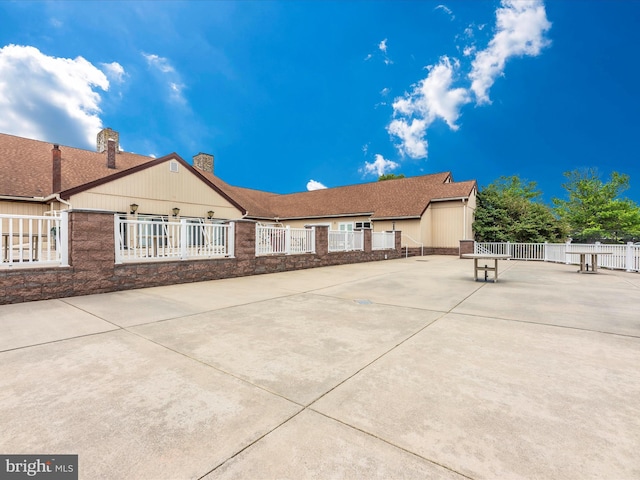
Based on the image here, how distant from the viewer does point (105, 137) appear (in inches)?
709

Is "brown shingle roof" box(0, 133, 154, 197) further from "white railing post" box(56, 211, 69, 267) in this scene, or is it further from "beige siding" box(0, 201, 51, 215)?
"white railing post" box(56, 211, 69, 267)

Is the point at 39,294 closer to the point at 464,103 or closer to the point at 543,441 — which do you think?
the point at 543,441

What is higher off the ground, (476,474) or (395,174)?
(395,174)

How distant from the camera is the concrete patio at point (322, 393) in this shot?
1.56m

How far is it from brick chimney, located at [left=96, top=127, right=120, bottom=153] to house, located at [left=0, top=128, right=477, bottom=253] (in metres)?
0.06

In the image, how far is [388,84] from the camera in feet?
135

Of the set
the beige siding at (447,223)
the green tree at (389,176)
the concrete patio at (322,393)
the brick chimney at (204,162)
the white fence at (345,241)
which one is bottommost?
the concrete patio at (322,393)

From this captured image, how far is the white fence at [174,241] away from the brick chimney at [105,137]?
13.3 m

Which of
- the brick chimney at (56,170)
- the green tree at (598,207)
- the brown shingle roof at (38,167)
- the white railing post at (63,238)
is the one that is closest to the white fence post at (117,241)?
the white railing post at (63,238)

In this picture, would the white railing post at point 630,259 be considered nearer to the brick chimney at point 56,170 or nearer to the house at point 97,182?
the house at point 97,182

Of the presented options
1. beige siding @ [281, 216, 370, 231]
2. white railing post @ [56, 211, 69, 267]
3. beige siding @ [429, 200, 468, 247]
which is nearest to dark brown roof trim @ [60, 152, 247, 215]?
beige siding @ [281, 216, 370, 231]

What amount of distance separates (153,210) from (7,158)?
281 inches

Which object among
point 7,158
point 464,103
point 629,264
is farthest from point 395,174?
point 7,158

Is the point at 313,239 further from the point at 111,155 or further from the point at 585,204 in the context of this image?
the point at 585,204
